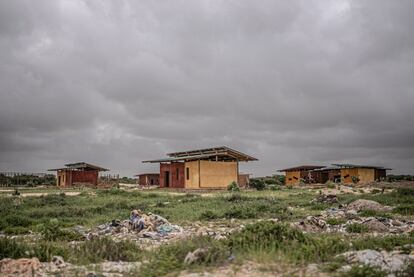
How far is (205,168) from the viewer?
1361 inches

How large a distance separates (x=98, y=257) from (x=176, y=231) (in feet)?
13.2

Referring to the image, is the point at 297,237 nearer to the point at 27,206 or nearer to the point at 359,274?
the point at 359,274

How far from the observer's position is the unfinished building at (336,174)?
47.9m

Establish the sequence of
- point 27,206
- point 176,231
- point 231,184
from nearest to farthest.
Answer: point 176,231 < point 27,206 < point 231,184

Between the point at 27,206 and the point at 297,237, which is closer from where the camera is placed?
the point at 297,237

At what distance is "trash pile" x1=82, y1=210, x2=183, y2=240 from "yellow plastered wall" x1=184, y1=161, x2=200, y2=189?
22.2m

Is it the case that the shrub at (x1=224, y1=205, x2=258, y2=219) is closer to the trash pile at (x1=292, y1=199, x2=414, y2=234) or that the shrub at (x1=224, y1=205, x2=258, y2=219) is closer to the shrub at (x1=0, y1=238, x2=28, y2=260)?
the trash pile at (x1=292, y1=199, x2=414, y2=234)

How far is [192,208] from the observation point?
55.3 feet

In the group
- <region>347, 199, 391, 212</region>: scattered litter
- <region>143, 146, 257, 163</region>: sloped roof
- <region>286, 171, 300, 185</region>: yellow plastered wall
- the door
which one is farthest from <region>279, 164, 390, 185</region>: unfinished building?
<region>347, 199, 391, 212</region>: scattered litter

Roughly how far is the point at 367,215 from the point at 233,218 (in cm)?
467

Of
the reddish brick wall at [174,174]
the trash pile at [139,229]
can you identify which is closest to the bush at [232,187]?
the reddish brick wall at [174,174]

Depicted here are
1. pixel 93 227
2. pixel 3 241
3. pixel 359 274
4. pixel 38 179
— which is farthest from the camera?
pixel 38 179

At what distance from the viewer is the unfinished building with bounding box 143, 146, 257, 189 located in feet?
113

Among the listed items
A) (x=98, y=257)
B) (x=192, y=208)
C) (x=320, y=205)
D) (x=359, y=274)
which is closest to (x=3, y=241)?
(x=98, y=257)
